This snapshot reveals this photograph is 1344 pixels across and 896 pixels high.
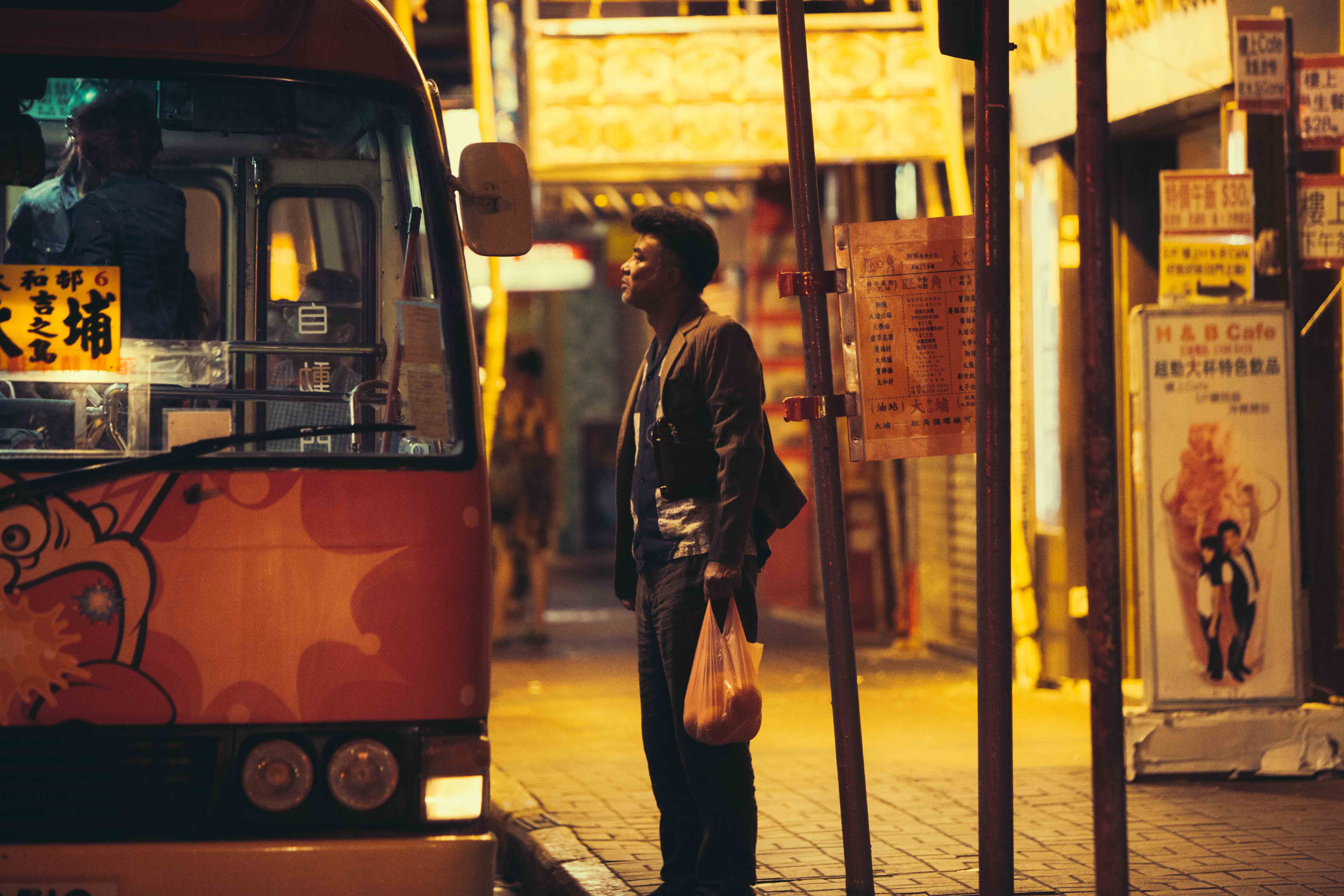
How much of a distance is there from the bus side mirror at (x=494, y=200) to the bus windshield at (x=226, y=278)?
7.1 inches

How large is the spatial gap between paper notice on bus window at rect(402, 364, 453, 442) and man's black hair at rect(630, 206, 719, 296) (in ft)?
3.92

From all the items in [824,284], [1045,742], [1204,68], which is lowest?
[1045,742]

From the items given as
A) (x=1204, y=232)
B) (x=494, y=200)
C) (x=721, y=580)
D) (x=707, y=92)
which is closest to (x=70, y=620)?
(x=494, y=200)

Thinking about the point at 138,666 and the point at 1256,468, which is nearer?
the point at 138,666

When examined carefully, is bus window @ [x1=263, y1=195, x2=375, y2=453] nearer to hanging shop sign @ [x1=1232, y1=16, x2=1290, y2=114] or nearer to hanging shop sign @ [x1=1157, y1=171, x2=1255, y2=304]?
hanging shop sign @ [x1=1157, y1=171, x2=1255, y2=304]

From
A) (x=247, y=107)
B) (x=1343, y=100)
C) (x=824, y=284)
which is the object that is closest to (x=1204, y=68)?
(x=1343, y=100)

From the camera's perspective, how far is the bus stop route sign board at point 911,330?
4.89m

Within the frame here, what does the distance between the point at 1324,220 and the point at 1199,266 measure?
0.59 meters

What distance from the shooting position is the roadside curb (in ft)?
18.0

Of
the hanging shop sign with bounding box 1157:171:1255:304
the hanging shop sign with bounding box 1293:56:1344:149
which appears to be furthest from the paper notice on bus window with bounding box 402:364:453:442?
the hanging shop sign with bounding box 1293:56:1344:149

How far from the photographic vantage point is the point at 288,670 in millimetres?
3914

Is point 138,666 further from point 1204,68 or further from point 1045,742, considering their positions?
point 1204,68

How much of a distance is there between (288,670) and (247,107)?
137 centimetres

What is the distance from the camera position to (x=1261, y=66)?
278 inches
